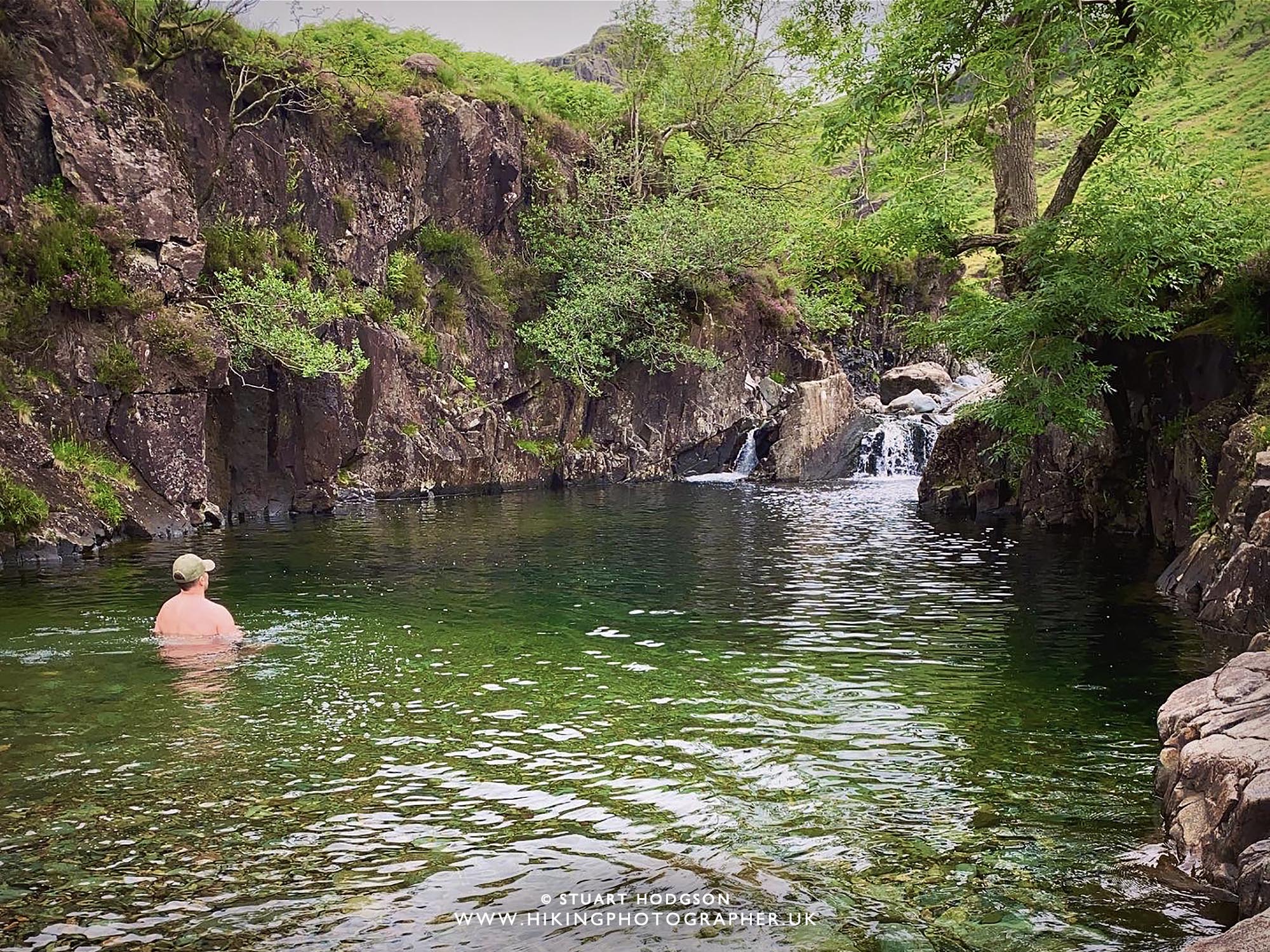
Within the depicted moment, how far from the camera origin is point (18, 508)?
21.7 m

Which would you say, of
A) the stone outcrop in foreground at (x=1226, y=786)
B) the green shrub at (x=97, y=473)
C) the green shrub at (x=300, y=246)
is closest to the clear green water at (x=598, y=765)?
the stone outcrop in foreground at (x=1226, y=786)

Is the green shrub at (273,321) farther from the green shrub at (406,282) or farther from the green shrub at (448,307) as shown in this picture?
the green shrub at (448,307)

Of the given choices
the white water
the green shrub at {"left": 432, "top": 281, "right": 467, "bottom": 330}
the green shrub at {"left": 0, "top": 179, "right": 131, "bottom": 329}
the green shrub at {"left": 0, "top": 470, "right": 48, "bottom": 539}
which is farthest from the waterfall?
the green shrub at {"left": 0, "top": 470, "right": 48, "bottom": 539}

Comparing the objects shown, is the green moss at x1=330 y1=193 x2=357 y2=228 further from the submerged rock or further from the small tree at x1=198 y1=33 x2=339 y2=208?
the submerged rock

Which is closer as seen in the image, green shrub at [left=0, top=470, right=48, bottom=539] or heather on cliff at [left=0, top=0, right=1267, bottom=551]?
heather on cliff at [left=0, top=0, right=1267, bottom=551]

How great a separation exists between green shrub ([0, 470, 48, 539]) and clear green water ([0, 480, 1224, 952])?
485 cm

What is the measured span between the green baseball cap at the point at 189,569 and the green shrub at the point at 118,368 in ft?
50.0

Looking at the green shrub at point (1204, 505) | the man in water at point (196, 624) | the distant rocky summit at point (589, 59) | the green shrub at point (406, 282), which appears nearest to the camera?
the man in water at point (196, 624)

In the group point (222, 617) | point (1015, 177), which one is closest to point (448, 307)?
point (1015, 177)

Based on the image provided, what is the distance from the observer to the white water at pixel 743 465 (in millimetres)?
45375

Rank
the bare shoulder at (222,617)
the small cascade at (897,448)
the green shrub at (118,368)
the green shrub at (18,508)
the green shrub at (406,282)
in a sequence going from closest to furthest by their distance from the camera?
the bare shoulder at (222,617) → the green shrub at (18,508) → the green shrub at (118,368) → the green shrub at (406,282) → the small cascade at (897,448)

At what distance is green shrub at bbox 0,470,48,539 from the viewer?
21516 mm

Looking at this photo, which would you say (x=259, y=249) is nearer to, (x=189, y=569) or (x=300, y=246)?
(x=300, y=246)

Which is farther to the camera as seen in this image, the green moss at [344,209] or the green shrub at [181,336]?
the green moss at [344,209]
